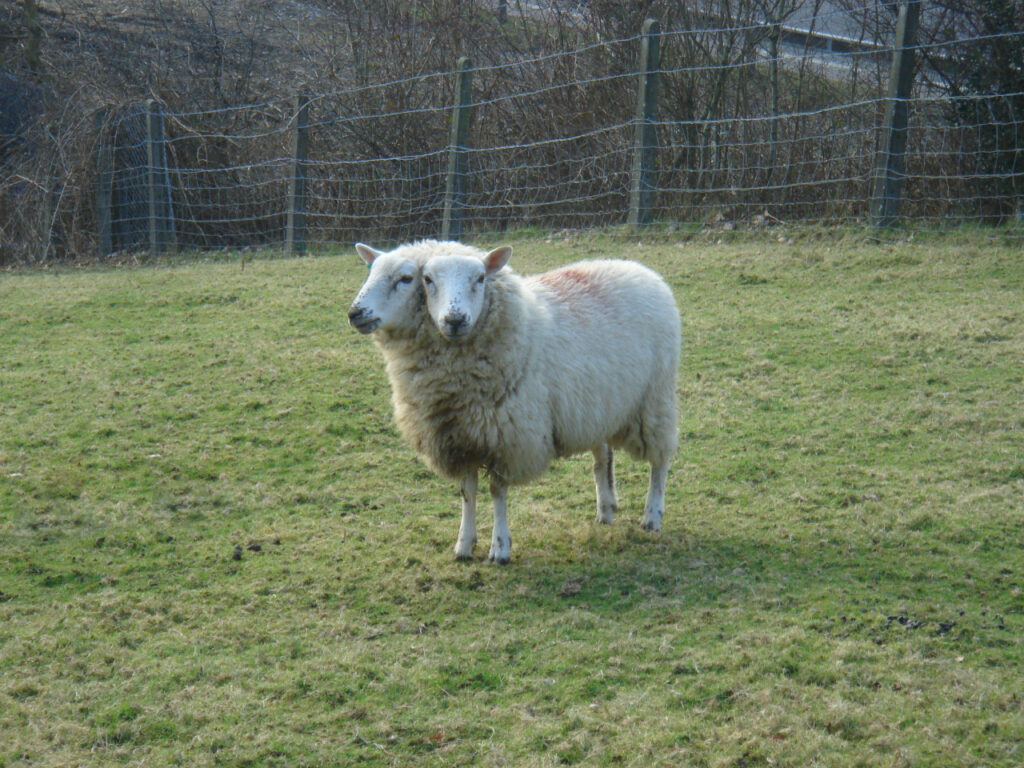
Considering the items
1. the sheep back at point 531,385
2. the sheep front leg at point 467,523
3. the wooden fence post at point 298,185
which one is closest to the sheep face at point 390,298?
the sheep back at point 531,385

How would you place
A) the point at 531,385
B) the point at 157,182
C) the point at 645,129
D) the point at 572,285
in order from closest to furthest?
the point at 531,385
the point at 572,285
the point at 645,129
the point at 157,182

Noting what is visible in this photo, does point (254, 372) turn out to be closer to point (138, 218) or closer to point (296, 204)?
point (296, 204)

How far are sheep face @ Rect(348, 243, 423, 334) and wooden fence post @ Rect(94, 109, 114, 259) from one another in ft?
32.0

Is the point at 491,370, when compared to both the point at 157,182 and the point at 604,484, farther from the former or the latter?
the point at 157,182

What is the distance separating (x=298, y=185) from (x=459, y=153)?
2291 mm

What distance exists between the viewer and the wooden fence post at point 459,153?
11227 mm

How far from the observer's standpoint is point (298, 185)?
40.6 feet

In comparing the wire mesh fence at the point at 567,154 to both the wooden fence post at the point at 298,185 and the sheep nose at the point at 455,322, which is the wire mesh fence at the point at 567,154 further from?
the sheep nose at the point at 455,322

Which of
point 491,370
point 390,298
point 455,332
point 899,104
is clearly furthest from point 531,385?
point 899,104

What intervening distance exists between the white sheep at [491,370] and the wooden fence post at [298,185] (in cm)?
760

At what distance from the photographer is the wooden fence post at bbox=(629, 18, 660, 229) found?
33.3ft

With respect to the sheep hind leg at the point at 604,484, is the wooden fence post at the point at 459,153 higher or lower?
higher

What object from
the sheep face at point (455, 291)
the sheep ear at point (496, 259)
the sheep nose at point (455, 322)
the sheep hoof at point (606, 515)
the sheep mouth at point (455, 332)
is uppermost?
the sheep ear at point (496, 259)

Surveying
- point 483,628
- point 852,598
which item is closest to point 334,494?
point 483,628
